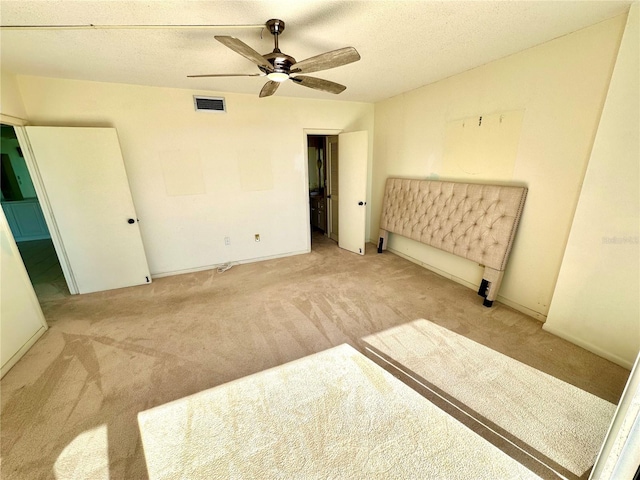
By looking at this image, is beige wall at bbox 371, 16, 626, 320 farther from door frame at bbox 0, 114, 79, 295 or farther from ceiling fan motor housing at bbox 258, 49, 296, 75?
door frame at bbox 0, 114, 79, 295

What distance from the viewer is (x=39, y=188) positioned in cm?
279

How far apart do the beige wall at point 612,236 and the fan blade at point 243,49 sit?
93.9 inches

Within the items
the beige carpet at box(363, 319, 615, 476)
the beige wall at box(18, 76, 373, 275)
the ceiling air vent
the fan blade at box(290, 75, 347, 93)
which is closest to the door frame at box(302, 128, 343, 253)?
the beige wall at box(18, 76, 373, 275)

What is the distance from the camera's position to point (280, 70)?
1740 mm

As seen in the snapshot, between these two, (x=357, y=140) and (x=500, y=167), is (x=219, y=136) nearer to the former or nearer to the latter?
(x=357, y=140)

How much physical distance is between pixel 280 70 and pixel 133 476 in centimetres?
248

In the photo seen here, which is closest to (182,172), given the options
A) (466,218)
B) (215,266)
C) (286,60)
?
(215,266)

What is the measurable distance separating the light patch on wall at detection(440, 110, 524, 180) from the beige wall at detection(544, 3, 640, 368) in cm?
65

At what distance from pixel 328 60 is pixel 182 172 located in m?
2.55

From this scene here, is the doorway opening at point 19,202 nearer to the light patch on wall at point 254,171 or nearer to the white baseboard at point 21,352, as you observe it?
the white baseboard at point 21,352

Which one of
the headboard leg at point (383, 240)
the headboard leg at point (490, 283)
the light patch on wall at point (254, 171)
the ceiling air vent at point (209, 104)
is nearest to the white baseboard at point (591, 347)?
the headboard leg at point (490, 283)

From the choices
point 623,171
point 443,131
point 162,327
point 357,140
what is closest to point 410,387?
point 623,171

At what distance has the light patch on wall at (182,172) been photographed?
3297mm

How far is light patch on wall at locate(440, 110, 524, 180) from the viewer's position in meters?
2.46
